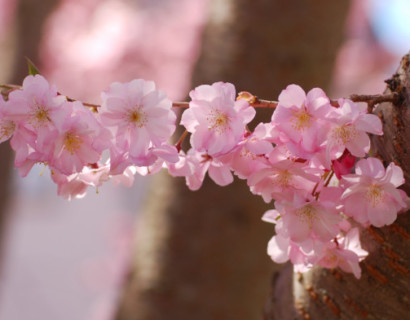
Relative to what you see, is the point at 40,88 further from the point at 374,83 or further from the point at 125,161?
the point at 374,83

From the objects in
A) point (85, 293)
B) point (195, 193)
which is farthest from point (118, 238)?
point (195, 193)

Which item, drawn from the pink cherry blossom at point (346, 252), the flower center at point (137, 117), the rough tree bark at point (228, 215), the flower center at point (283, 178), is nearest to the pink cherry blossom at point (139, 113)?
the flower center at point (137, 117)

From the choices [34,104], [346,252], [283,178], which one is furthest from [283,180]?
[34,104]

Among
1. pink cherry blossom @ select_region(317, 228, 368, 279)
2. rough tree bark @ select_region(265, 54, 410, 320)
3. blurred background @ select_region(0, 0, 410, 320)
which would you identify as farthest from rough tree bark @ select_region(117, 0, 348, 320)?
pink cherry blossom @ select_region(317, 228, 368, 279)

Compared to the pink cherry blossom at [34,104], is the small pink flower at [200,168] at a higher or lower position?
lower

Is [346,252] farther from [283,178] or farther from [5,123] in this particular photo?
[5,123]

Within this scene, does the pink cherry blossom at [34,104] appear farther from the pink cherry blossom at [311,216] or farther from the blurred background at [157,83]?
the blurred background at [157,83]
